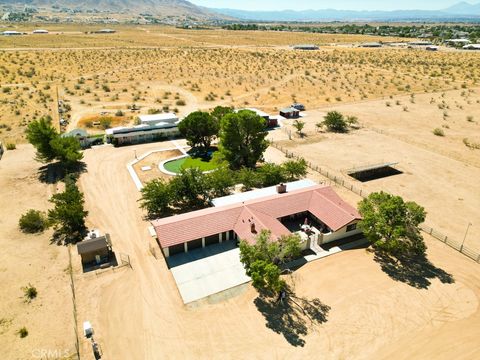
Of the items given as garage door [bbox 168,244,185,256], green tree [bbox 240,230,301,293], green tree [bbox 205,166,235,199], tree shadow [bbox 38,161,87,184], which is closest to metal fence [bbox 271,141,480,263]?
green tree [bbox 205,166,235,199]

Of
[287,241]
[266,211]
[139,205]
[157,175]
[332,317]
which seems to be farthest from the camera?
[157,175]

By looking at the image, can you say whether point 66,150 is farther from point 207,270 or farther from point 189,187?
point 207,270

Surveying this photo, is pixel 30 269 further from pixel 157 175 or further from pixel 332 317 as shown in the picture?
pixel 332 317

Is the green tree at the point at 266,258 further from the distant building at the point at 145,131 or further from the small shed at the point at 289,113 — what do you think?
the small shed at the point at 289,113

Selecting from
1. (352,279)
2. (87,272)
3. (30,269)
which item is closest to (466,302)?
(352,279)

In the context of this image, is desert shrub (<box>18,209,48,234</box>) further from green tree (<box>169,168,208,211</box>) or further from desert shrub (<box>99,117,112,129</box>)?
desert shrub (<box>99,117,112,129</box>)
